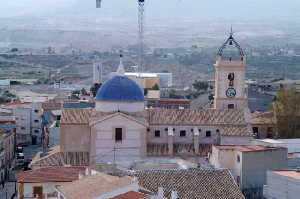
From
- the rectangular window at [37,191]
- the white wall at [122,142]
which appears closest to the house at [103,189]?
the rectangular window at [37,191]

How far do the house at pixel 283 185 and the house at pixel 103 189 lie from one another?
3.77 metres

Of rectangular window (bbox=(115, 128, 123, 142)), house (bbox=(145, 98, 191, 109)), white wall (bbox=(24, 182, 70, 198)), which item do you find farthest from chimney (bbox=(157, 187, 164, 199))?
house (bbox=(145, 98, 191, 109))

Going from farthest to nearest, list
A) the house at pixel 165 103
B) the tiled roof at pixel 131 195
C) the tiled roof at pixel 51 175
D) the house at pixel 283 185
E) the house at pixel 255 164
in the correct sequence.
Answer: the house at pixel 165 103
the house at pixel 255 164
the tiled roof at pixel 51 175
the house at pixel 283 185
the tiled roof at pixel 131 195

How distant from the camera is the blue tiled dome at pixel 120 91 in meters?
31.1

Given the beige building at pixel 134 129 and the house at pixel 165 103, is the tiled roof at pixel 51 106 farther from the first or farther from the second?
the beige building at pixel 134 129

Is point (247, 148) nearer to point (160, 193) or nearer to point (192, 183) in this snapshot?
point (192, 183)

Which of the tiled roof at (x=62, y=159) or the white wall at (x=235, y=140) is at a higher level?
the white wall at (x=235, y=140)

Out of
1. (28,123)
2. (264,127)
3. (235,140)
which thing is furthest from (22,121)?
(235,140)

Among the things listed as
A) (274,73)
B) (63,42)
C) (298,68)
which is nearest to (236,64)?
(274,73)

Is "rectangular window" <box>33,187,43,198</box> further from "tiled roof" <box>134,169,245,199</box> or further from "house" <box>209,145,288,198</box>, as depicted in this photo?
"house" <box>209,145,288,198</box>

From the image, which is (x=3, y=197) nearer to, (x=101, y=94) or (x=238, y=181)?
(x=101, y=94)

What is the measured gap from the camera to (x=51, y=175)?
89.5 feet

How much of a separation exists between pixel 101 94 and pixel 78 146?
1967mm

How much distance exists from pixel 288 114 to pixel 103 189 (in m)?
18.6
